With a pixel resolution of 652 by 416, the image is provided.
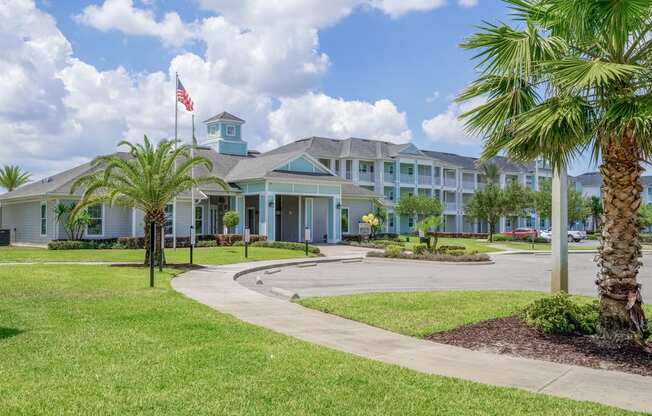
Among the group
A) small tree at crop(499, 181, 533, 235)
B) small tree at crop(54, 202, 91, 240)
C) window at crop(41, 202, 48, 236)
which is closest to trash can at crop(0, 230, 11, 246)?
window at crop(41, 202, 48, 236)

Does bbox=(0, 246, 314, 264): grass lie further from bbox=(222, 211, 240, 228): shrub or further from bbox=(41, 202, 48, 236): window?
bbox=(222, 211, 240, 228): shrub

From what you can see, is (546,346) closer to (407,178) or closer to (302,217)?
(302,217)

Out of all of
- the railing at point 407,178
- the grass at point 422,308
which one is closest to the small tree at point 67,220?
→ the grass at point 422,308

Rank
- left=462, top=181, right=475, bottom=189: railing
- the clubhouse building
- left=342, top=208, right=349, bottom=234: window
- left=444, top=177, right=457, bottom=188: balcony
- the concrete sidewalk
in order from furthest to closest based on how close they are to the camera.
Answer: left=462, top=181, right=475, bottom=189: railing < left=444, top=177, right=457, bottom=188: balcony < left=342, top=208, right=349, bottom=234: window < the clubhouse building < the concrete sidewalk

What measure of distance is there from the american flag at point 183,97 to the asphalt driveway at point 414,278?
11364 mm

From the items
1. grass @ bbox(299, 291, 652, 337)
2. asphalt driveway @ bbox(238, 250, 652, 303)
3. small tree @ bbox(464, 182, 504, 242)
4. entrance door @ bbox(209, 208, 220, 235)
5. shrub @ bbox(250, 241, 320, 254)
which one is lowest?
asphalt driveway @ bbox(238, 250, 652, 303)

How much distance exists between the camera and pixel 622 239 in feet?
26.7

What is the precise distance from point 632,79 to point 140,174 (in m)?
17.2

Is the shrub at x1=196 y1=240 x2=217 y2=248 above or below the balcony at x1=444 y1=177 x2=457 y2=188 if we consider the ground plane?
below

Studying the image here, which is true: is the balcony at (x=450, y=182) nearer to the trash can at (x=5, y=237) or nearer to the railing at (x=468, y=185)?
the railing at (x=468, y=185)

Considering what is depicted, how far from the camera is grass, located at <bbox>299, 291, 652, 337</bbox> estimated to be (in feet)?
31.7

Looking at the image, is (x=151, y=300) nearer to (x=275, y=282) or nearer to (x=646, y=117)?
(x=275, y=282)

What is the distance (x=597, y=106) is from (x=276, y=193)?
28649 millimetres

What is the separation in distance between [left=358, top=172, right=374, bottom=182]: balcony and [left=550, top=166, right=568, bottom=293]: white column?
144 ft
